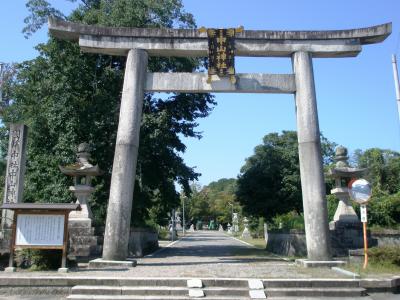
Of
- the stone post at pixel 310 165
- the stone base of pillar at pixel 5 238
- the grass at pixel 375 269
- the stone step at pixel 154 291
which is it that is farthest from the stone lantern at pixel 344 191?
the stone base of pillar at pixel 5 238

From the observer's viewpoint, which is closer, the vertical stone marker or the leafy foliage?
the vertical stone marker

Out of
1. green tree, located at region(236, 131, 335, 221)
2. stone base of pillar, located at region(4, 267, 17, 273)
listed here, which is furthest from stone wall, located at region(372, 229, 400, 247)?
stone base of pillar, located at region(4, 267, 17, 273)

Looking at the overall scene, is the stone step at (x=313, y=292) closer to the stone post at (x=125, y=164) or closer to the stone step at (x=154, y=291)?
the stone step at (x=154, y=291)

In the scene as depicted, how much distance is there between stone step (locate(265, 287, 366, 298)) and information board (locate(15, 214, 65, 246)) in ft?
19.1

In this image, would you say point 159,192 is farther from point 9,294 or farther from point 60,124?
A: point 9,294

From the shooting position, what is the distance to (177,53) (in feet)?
49.8

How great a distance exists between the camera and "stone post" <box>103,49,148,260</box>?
13203 mm

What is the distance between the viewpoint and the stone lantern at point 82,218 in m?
15.5

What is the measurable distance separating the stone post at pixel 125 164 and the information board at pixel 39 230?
195 cm

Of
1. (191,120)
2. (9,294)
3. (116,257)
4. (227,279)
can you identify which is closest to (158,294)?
(227,279)

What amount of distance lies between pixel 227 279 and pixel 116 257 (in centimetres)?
467

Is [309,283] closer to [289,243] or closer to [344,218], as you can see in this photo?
[344,218]

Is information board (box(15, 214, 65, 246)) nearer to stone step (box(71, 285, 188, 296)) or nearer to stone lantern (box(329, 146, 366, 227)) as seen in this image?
stone step (box(71, 285, 188, 296))

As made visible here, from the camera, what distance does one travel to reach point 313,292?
30.7 feet
